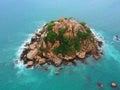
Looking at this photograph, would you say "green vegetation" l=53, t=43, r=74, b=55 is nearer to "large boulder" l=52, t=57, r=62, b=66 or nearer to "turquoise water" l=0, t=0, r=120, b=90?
"large boulder" l=52, t=57, r=62, b=66

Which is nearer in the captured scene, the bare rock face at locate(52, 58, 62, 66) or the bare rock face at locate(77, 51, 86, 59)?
the bare rock face at locate(52, 58, 62, 66)

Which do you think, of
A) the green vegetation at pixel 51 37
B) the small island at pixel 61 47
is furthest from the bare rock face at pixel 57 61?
the green vegetation at pixel 51 37

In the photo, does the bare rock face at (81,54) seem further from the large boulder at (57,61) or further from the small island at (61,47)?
the large boulder at (57,61)

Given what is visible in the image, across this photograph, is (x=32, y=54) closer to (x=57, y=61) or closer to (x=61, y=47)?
(x=57, y=61)

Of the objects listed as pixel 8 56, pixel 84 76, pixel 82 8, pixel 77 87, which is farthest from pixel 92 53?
pixel 82 8

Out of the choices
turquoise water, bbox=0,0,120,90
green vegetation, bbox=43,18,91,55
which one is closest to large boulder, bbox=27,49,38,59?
green vegetation, bbox=43,18,91,55

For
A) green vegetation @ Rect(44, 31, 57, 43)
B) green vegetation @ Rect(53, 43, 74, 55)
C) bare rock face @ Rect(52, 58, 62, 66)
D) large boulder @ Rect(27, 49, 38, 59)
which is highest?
green vegetation @ Rect(44, 31, 57, 43)
